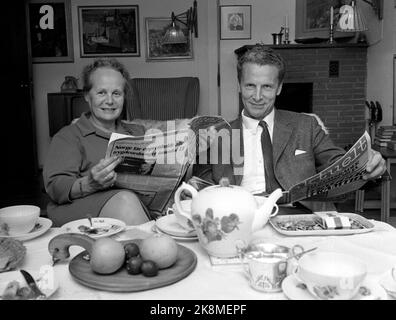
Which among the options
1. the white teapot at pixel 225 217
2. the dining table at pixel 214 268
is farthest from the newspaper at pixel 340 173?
the white teapot at pixel 225 217

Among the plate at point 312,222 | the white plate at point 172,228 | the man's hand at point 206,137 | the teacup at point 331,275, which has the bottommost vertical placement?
the plate at point 312,222

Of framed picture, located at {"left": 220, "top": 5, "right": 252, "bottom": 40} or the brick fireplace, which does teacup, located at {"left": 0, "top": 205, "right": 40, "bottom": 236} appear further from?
framed picture, located at {"left": 220, "top": 5, "right": 252, "bottom": 40}

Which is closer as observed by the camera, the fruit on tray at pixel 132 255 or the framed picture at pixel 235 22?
the fruit on tray at pixel 132 255

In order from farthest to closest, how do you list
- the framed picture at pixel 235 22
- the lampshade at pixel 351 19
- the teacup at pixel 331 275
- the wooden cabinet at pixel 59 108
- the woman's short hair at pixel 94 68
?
the framed picture at pixel 235 22 → the wooden cabinet at pixel 59 108 → the lampshade at pixel 351 19 → the woman's short hair at pixel 94 68 → the teacup at pixel 331 275

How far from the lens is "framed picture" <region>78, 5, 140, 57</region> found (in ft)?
17.6

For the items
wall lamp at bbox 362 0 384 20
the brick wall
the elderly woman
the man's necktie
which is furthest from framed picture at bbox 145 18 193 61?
the man's necktie

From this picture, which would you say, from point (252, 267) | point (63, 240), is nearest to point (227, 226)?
point (252, 267)

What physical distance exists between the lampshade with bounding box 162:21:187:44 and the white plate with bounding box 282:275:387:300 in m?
4.59

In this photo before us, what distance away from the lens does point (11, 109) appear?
16.0ft

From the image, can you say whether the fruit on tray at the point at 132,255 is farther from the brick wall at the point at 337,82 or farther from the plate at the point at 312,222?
the brick wall at the point at 337,82

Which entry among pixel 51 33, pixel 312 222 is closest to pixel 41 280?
pixel 312 222

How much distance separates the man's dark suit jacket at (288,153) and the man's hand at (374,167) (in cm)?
35

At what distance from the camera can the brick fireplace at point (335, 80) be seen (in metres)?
4.71

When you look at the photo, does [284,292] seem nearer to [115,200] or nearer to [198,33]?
[115,200]
